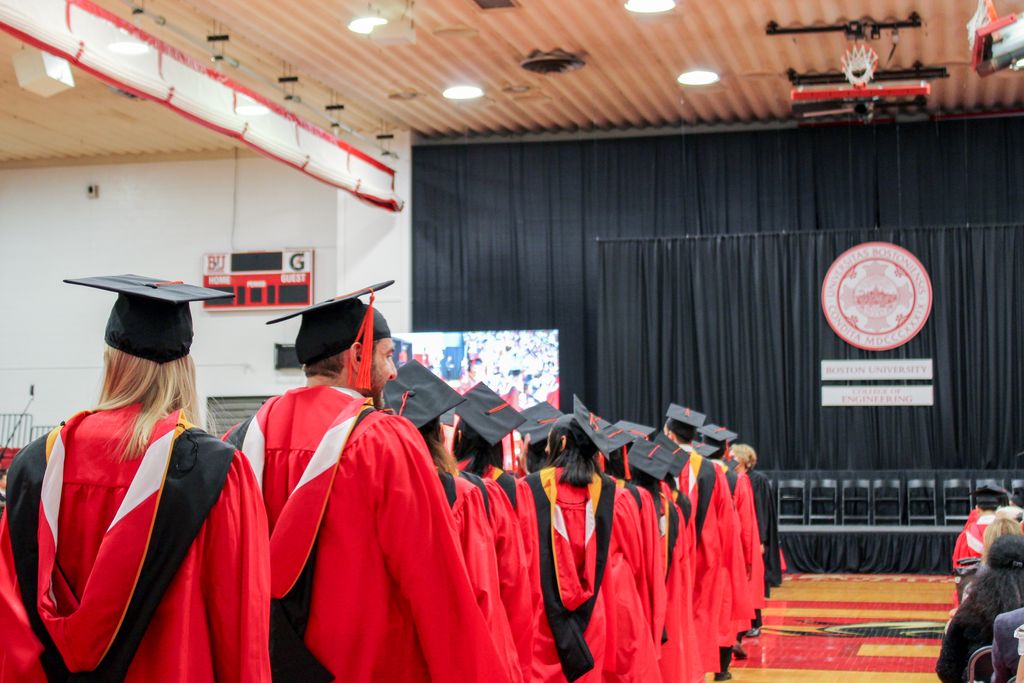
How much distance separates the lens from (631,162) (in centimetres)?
1703

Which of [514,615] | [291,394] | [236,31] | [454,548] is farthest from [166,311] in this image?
Result: [236,31]

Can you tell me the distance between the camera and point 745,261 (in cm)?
1605

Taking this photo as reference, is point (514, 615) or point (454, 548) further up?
point (454, 548)

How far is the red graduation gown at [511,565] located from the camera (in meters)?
4.38

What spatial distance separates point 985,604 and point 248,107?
8.87m

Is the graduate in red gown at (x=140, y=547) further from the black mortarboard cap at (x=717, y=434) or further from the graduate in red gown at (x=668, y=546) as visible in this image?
the black mortarboard cap at (x=717, y=434)

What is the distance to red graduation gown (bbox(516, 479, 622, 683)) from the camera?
4.98 metres

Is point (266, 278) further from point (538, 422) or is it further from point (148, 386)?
point (148, 386)

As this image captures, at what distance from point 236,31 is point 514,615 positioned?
926 centimetres

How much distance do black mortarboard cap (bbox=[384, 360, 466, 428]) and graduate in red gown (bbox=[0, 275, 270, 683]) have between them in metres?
1.30

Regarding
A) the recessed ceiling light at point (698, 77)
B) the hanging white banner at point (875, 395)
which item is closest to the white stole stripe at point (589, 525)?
the recessed ceiling light at point (698, 77)

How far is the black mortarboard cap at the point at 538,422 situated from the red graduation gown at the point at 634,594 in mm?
444

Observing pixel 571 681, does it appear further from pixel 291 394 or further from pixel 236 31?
pixel 236 31

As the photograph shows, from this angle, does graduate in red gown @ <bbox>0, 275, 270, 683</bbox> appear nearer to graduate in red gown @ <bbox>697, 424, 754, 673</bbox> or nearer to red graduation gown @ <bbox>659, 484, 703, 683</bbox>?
red graduation gown @ <bbox>659, 484, 703, 683</bbox>
